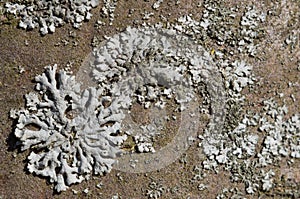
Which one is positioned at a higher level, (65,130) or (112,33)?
(112,33)

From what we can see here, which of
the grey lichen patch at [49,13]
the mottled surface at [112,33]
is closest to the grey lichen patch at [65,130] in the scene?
the mottled surface at [112,33]

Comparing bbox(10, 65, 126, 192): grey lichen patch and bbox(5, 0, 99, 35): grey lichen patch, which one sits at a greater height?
bbox(5, 0, 99, 35): grey lichen patch

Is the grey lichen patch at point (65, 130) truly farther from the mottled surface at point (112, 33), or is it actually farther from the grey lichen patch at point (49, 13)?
the grey lichen patch at point (49, 13)

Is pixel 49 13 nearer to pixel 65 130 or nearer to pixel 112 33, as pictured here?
pixel 112 33

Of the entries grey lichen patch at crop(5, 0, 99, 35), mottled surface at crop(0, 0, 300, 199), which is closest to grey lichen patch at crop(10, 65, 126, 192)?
mottled surface at crop(0, 0, 300, 199)

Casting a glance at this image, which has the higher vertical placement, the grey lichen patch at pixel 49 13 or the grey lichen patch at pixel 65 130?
the grey lichen patch at pixel 49 13

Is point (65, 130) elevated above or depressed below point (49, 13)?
below

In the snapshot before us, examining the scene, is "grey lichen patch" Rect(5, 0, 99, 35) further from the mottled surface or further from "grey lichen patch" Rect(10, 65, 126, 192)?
"grey lichen patch" Rect(10, 65, 126, 192)

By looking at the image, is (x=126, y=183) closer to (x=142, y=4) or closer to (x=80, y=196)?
(x=80, y=196)

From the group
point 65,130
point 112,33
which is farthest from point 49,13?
point 65,130
